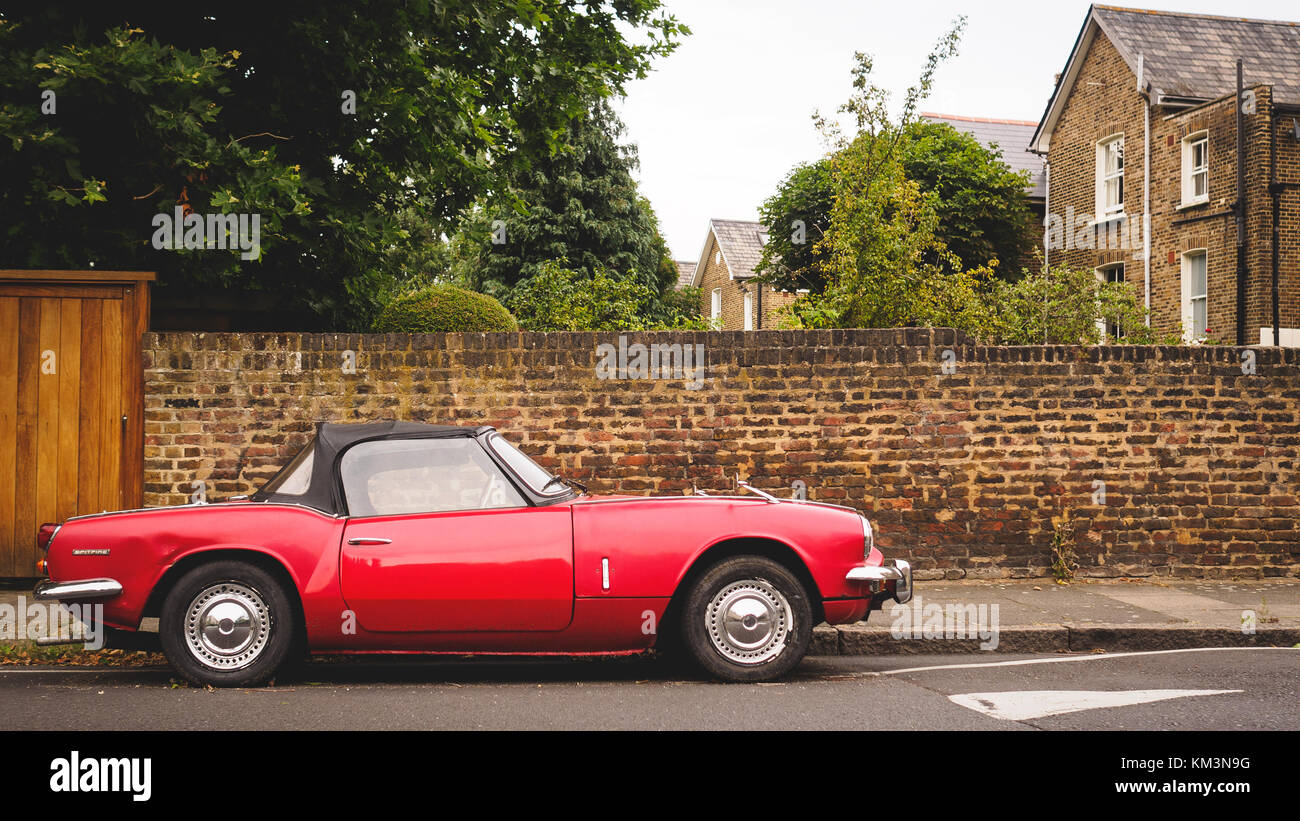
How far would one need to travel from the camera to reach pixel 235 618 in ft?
18.8

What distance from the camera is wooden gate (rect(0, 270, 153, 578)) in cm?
880

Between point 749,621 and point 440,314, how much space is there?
18.7 ft

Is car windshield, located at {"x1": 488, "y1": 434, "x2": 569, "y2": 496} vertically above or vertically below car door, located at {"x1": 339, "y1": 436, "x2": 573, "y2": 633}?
above

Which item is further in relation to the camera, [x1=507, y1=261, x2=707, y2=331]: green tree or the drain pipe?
the drain pipe

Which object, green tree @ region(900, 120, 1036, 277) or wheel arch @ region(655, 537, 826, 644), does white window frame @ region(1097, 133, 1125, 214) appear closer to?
green tree @ region(900, 120, 1036, 277)

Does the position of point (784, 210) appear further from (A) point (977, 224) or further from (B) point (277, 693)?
(B) point (277, 693)

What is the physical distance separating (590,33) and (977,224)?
57.5 feet

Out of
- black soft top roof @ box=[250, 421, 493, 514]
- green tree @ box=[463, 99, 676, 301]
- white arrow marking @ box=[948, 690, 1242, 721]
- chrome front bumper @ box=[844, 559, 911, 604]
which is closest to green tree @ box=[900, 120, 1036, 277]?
green tree @ box=[463, 99, 676, 301]

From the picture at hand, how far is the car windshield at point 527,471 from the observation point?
6.11m

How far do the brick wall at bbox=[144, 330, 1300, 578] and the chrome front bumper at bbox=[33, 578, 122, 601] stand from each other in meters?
3.64

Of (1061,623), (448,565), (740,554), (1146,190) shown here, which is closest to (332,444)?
(448,565)

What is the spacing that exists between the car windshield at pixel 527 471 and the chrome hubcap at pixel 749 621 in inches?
45.9

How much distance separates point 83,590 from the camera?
5.70m
